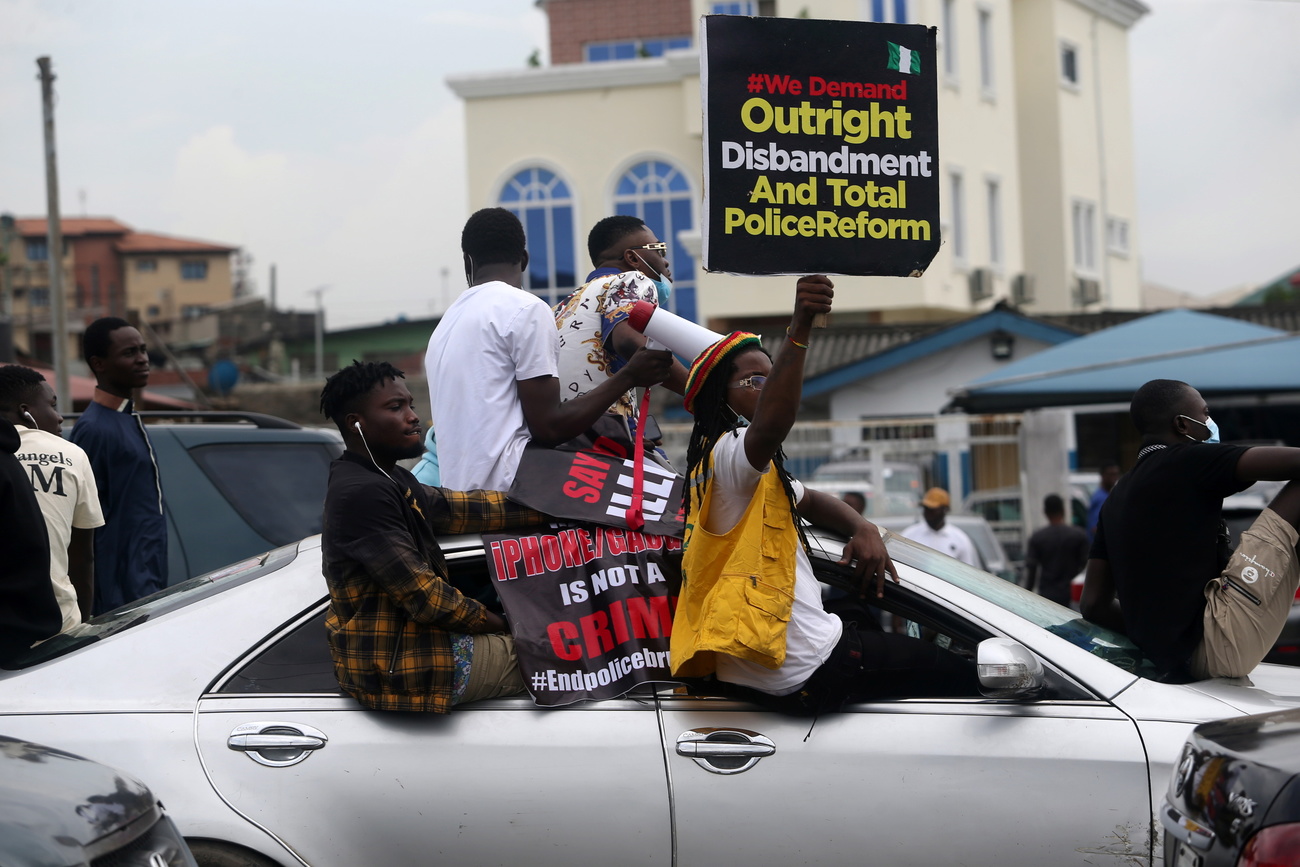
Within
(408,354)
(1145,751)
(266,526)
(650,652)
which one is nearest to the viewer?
(1145,751)

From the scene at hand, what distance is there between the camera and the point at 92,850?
268 centimetres

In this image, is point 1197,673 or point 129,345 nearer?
point 1197,673

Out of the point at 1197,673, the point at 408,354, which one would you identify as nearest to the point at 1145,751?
the point at 1197,673

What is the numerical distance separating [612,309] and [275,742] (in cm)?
168

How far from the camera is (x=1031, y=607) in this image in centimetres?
394

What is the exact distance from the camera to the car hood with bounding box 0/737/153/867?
258 centimetres

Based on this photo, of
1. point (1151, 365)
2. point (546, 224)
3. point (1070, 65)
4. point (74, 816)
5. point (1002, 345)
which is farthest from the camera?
point (1070, 65)

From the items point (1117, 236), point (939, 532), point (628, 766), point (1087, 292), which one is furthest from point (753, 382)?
point (1117, 236)

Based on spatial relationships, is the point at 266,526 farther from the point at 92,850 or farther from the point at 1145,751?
the point at 1145,751

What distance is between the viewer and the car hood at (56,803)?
2.58 meters

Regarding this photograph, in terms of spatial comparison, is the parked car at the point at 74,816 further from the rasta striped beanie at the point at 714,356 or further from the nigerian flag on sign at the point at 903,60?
the nigerian flag on sign at the point at 903,60

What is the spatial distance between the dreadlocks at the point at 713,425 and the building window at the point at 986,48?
28.4 m

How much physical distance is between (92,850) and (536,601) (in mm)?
1369

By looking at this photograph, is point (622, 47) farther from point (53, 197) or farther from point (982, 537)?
point (982, 537)
